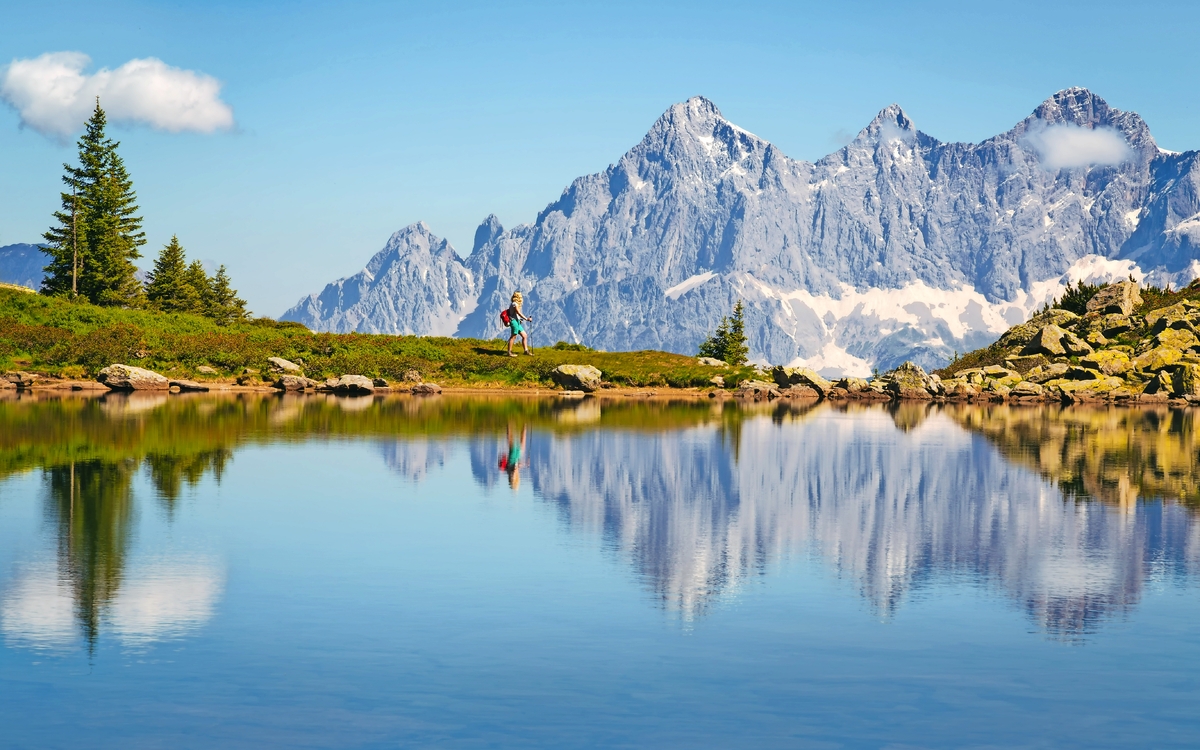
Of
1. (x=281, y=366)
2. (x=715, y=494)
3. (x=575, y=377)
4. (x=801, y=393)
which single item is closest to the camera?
(x=715, y=494)

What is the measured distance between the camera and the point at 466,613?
56.1 feet

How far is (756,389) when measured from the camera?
328 ft

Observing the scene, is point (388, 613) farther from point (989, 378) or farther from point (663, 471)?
point (989, 378)

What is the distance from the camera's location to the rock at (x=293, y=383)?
3278 inches

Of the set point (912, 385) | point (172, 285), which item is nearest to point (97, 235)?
point (172, 285)

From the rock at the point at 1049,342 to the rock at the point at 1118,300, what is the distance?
11436mm

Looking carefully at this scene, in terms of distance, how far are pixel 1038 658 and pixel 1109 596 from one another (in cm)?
461

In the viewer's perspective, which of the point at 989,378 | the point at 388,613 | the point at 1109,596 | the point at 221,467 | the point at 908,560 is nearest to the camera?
the point at 388,613

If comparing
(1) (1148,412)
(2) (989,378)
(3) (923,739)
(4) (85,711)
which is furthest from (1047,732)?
(2) (989,378)

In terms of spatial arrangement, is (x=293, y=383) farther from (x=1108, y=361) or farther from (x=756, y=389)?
(x=1108, y=361)

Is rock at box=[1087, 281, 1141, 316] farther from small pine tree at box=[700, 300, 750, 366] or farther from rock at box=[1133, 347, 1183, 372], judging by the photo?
small pine tree at box=[700, 300, 750, 366]

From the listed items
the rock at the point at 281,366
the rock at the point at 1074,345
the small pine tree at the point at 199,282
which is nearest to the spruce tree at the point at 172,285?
the small pine tree at the point at 199,282

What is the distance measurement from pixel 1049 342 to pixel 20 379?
98.1 metres

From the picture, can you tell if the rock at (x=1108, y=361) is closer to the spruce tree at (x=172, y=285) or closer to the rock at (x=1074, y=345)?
the rock at (x=1074, y=345)
